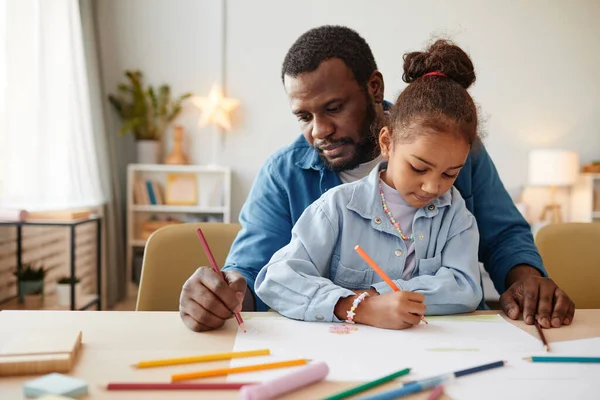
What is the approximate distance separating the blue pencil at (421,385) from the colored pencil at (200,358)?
0.69ft

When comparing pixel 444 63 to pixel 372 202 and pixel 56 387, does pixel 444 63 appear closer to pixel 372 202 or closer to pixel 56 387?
pixel 372 202

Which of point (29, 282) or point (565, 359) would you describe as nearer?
point (565, 359)

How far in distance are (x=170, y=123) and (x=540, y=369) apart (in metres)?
4.36

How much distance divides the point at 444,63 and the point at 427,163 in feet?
0.84

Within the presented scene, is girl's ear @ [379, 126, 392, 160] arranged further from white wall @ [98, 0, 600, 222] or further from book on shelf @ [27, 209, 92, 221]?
white wall @ [98, 0, 600, 222]

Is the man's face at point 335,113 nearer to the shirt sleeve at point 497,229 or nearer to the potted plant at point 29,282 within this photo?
the shirt sleeve at point 497,229

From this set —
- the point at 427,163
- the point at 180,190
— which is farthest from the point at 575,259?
the point at 180,190

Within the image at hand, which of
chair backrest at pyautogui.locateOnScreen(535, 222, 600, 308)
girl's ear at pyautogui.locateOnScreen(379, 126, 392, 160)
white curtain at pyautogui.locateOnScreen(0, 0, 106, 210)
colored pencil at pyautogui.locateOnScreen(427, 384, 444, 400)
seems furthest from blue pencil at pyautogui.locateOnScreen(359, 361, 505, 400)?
white curtain at pyautogui.locateOnScreen(0, 0, 106, 210)

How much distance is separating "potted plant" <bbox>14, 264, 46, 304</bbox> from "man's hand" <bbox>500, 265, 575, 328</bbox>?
110 inches

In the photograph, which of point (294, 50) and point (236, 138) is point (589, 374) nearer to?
point (294, 50)

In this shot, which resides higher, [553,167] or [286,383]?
[286,383]

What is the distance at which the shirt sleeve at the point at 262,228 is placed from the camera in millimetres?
1445

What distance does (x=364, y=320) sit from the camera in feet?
3.24

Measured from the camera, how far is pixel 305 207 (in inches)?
60.7
